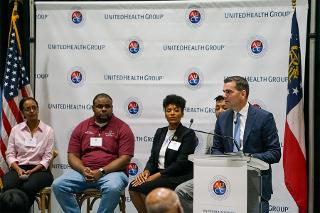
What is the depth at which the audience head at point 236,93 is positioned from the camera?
13.6ft

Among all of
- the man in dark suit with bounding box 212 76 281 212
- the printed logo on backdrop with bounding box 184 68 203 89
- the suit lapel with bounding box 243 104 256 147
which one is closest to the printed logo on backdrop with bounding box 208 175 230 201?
the man in dark suit with bounding box 212 76 281 212

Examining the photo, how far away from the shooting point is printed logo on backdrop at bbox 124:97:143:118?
576 cm

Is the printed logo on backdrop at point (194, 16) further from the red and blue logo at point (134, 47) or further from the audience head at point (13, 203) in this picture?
the audience head at point (13, 203)

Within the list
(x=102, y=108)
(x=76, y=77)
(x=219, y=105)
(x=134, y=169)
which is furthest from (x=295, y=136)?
(x=76, y=77)

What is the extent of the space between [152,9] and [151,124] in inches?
50.8

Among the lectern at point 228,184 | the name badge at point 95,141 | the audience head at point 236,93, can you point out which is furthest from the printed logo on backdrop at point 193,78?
the lectern at point 228,184

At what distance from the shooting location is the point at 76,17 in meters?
5.93

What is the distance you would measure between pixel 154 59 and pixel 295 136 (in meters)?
1.75

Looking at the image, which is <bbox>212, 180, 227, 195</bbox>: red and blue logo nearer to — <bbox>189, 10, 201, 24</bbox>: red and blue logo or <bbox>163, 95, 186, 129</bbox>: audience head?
<bbox>163, 95, 186, 129</bbox>: audience head

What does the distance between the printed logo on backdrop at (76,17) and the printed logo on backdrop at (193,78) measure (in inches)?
54.2

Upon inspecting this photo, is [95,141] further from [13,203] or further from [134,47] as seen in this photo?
[13,203]

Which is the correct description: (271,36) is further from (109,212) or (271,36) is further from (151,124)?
(109,212)

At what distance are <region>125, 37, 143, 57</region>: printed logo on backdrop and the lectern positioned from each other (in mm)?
2406

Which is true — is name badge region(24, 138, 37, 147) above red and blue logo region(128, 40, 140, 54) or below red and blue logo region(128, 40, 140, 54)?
below
